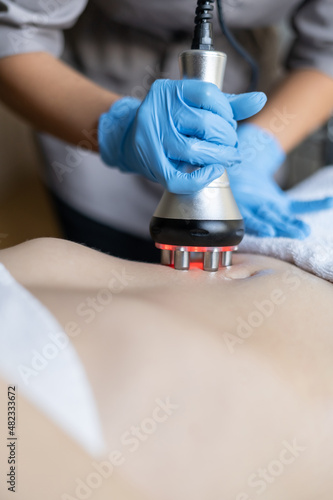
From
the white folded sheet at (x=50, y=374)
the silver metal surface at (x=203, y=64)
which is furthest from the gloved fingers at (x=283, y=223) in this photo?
the white folded sheet at (x=50, y=374)

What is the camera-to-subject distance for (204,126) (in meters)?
0.77

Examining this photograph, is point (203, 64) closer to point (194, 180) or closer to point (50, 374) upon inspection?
point (194, 180)

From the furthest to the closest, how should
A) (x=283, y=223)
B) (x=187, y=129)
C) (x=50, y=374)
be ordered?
1. (x=283, y=223)
2. (x=187, y=129)
3. (x=50, y=374)

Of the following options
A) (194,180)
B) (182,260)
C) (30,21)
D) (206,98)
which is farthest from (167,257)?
(30,21)

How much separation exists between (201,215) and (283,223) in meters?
0.34

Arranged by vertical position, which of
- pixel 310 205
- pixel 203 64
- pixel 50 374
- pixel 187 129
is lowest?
pixel 310 205

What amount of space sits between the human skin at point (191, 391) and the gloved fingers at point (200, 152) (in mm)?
207

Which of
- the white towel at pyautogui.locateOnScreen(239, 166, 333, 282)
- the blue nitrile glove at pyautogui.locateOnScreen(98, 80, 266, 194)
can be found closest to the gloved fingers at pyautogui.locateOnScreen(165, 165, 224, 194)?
the blue nitrile glove at pyautogui.locateOnScreen(98, 80, 266, 194)

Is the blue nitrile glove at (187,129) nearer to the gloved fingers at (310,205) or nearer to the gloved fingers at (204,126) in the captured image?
the gloved fingers at (204,126)

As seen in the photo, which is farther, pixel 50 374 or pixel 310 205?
pixel 310 205

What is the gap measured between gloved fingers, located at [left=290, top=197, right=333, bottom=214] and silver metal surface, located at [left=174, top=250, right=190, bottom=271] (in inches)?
17.1

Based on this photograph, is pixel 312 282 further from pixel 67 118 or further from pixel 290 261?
pixel 67 118

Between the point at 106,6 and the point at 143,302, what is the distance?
3.07 ft

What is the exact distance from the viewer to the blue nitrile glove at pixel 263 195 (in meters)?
0.98
